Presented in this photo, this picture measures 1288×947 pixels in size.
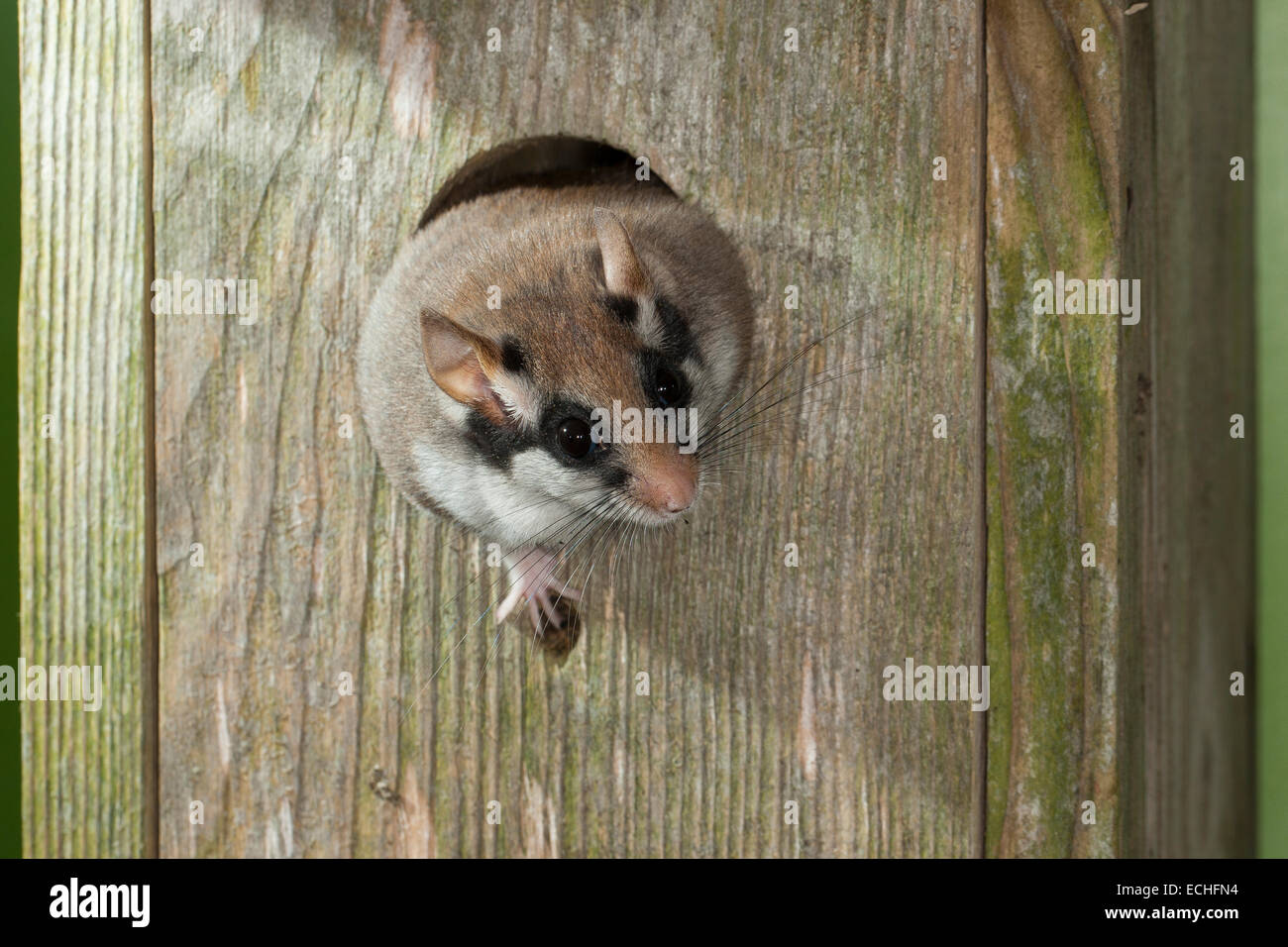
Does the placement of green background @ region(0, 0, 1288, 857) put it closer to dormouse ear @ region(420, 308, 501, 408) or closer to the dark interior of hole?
the dark interior of hole

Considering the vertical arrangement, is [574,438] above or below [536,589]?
above

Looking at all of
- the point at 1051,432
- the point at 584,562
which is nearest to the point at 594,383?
the point at 584,562

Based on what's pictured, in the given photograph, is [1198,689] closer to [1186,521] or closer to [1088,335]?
[1186,521]

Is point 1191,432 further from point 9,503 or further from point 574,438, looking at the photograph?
point 9,503

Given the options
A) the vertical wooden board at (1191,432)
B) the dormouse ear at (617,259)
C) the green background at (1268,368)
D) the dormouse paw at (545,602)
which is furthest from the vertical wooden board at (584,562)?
the green background at (1268,368)

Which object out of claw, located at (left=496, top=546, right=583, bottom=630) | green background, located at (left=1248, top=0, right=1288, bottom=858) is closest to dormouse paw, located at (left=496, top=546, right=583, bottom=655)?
claw, located at (left=496, top=546, right=583, bottom=630)
